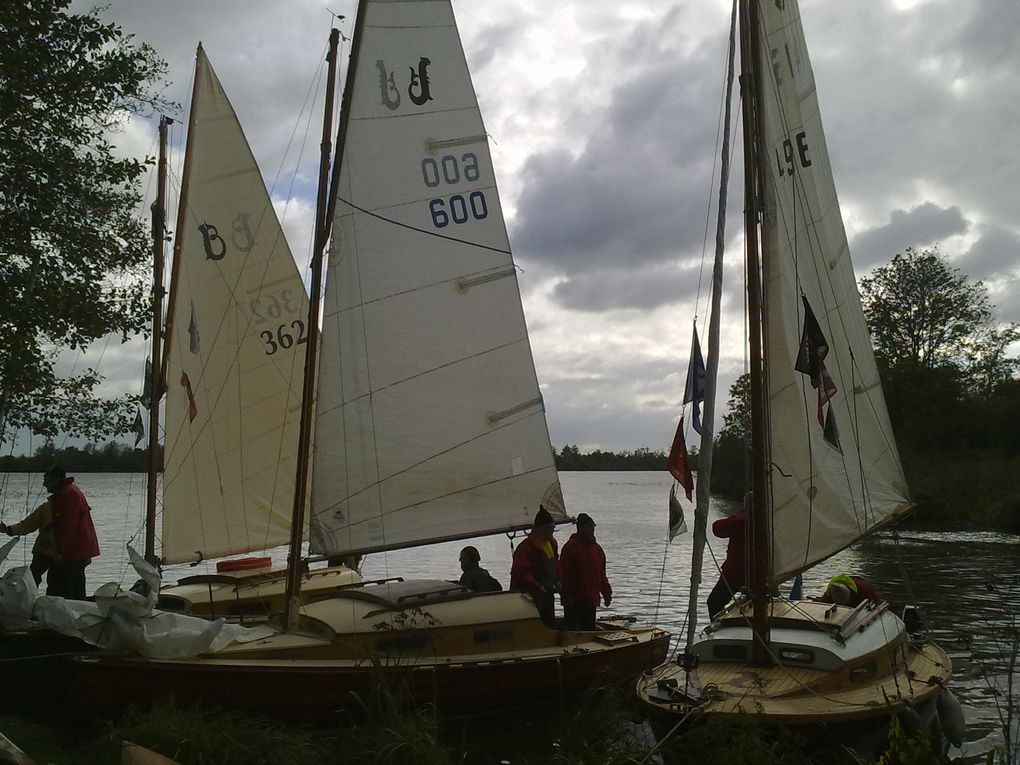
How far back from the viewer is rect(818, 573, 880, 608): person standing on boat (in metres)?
10.1

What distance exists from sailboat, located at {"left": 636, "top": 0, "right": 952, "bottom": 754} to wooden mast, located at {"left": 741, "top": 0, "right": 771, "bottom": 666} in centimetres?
1

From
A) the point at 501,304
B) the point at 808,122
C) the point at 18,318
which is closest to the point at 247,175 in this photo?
the point at 18,318

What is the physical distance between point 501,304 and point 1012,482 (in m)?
40.4

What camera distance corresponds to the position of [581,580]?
1170 cm

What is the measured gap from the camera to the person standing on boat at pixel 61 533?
452 inches

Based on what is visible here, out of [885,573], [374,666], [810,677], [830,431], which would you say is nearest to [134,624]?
[374,666]

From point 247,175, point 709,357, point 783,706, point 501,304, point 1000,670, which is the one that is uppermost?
point 247,175

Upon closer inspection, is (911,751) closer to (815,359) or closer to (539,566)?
(815,359)

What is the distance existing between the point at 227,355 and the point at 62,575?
15.3ft

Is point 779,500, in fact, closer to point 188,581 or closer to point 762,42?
point 762,42

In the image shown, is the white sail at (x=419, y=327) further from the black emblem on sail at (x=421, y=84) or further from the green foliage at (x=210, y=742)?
the green foliage at (x=210, y=742)

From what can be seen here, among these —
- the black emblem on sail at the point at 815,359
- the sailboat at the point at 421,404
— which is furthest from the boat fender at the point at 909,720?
the sailboat at the point at 421,404

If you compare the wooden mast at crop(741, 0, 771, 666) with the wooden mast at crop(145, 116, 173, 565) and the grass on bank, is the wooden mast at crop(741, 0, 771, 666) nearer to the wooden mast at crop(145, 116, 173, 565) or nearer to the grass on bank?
the grass on bank

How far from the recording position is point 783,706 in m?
7.39
